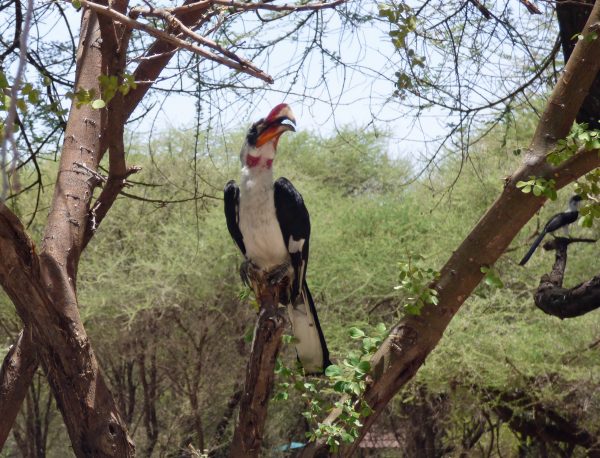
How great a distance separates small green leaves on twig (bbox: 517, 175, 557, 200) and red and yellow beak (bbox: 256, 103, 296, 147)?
2.47 ft

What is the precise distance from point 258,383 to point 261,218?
0.78 metres

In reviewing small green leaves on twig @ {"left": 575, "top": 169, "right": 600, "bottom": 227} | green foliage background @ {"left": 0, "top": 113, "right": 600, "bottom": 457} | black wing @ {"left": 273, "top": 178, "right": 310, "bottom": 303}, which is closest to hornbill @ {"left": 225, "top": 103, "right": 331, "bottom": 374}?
black wing @ {"left": 273, "top": 178, "right": 310, "bottom": 303}

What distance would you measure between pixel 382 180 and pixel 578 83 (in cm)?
831

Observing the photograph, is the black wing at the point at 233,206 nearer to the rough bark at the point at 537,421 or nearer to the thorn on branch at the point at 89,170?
the thorn on branch at the point at 89,170

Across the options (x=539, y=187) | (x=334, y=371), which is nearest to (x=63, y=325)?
(x=334, y=371)

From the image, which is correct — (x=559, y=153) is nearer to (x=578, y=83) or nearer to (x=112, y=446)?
(x=578, y=83)

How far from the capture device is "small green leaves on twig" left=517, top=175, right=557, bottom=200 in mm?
2689

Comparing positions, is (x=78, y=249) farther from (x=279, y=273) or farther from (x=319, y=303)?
(x=319, y=303)

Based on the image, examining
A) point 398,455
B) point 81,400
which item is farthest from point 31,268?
point 398,455

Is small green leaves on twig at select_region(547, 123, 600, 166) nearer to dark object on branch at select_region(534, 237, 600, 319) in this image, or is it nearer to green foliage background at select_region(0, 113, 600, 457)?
dark object on branch at select_region(534, 237, 600, 319)

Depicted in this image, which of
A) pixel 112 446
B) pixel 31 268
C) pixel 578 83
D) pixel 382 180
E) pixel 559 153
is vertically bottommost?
pixel 112 446

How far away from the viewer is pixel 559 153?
272cm

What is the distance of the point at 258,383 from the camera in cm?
258

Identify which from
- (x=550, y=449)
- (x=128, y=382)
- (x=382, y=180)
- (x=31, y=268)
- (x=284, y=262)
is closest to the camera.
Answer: (x=31, y=268)
